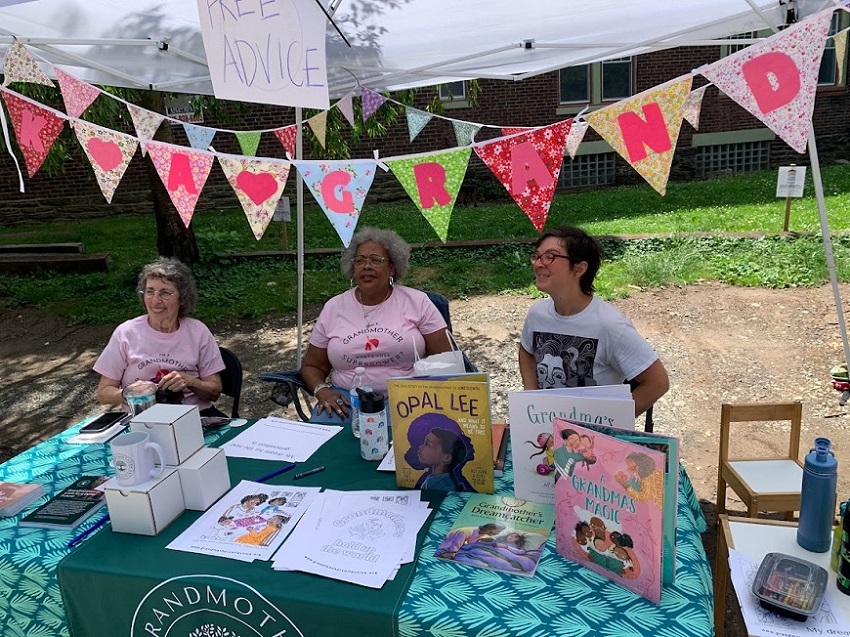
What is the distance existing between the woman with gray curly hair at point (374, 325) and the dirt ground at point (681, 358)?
1.35 metres

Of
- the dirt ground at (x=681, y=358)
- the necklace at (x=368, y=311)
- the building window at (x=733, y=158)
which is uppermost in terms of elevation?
the building window at (x=733, y=158)

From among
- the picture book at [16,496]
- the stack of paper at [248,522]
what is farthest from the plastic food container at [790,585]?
the picture book at [16,496]

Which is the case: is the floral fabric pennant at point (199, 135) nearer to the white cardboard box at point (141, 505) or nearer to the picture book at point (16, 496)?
the picture book at point (16, 496)

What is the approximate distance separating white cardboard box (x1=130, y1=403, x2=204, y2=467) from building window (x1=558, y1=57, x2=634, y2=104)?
38.4ft

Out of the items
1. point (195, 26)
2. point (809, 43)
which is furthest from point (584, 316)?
point (195, 26)

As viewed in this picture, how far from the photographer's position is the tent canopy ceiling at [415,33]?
2740mm

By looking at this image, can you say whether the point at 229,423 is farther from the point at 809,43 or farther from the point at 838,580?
the point at 809,43

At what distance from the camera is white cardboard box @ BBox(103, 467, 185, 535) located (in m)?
1.57

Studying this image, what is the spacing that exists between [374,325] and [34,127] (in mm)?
1640

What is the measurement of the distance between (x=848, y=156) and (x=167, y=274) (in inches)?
552

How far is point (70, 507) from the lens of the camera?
5.71ft

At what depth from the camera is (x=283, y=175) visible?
257cm

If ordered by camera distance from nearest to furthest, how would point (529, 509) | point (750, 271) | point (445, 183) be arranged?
point (529, 509)
point (445, 183)
point (750, 271)

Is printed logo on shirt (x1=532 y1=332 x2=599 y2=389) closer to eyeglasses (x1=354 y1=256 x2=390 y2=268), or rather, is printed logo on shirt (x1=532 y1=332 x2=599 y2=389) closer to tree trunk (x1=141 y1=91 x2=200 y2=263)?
eyeglasses (x1=354 y1=256 x2=390 y2=268)
